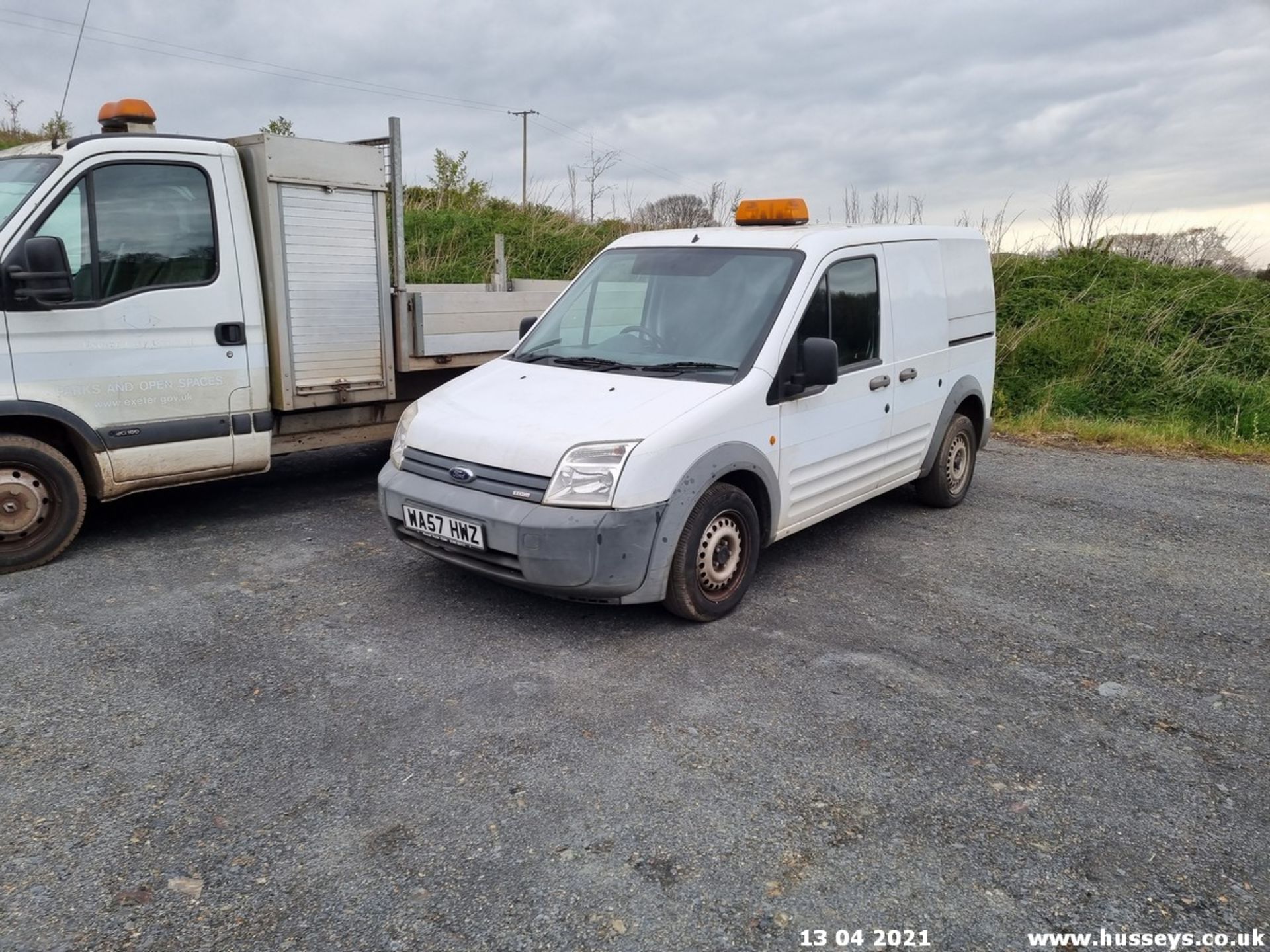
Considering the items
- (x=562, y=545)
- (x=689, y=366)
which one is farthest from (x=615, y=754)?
(x=689, y=366)

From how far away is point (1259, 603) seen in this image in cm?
518

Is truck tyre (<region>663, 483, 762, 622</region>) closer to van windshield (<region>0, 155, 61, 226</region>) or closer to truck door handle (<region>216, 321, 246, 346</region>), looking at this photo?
truck door handle (<region>216, 321, 246, 346</region>)

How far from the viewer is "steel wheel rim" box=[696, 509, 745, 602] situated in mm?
4538

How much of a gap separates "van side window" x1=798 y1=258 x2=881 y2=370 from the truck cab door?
3.40 meters

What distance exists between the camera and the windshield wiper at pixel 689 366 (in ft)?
15.6

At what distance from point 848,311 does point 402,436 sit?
2535mm

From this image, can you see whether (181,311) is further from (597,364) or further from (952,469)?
(952,469)

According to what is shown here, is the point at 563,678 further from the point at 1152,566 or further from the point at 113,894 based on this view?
the point at 1152,566

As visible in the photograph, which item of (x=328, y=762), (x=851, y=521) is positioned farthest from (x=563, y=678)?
(x=851, y=521)

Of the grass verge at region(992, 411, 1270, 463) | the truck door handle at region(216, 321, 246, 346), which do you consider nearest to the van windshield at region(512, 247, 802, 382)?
the truck door handle at region(216, 321, 246, 346)

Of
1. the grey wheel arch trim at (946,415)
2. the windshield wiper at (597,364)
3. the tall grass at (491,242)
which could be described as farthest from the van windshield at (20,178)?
the tall grass at (491,242)

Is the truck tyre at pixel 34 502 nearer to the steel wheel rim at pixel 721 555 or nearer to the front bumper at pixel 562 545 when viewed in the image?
the front bumper at pixel 562 545

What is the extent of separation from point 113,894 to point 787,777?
2.12m

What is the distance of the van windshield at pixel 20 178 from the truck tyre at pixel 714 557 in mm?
3911
